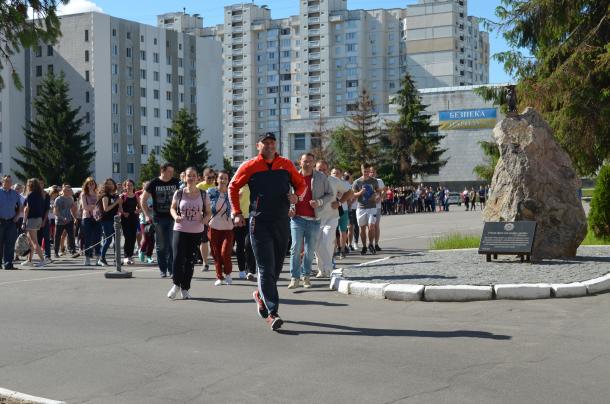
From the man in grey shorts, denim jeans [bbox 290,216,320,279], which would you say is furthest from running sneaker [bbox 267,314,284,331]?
the man in grey shorts

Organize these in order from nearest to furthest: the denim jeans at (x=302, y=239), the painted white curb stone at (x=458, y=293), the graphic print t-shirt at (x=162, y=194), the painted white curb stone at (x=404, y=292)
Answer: the painted white curb stone at (x=458, y=293) < the painted white curb stone at (x=404, y=292) < the denim jeans at (x=302, y=239) < the graphic print t-shirt at (x=162, y=194)

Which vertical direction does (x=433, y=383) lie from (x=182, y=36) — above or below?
below

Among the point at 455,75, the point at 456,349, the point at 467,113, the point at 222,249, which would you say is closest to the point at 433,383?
the point at 456,349

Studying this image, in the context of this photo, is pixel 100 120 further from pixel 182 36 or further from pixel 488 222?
pixel 488 222

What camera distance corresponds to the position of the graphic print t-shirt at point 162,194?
1360 centimetres

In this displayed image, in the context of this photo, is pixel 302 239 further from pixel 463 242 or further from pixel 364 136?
pixel 364 136

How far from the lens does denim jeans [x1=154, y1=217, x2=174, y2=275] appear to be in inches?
539

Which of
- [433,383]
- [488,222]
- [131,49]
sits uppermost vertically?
[131,49]

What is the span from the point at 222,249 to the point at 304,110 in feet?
442

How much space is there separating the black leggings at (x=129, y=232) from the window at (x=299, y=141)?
92.1 m

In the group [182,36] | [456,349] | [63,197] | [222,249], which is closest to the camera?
[456,349]

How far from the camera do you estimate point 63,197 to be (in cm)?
2061

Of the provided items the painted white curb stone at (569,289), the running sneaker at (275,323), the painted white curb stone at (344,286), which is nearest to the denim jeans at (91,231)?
the painted white curb stone at (344,286)

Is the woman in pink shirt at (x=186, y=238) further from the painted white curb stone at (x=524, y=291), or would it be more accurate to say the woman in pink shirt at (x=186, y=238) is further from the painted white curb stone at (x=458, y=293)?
the painted white curb stone at (x=524, y=291)
